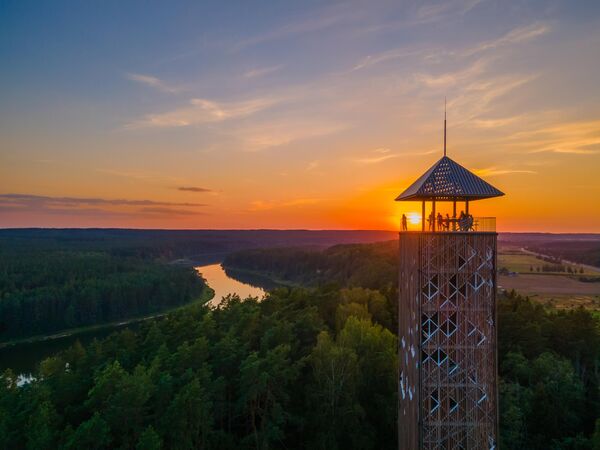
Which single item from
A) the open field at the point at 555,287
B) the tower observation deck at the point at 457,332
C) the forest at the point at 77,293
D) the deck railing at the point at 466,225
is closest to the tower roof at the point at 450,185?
the tower observation deck at the point at 457,332

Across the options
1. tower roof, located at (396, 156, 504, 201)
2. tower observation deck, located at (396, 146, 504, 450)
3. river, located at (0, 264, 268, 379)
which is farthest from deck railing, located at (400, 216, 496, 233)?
river, located at (0, 264, 268, 379)

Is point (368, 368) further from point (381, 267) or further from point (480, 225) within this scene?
point (381, 267)

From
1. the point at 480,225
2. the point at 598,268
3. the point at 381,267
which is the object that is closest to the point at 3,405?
the point at 480,225

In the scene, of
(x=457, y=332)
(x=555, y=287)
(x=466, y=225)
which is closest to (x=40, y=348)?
(x=457, y=332)

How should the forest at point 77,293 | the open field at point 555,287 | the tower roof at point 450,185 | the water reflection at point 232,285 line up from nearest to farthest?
the tower roof at point 450,185
the forest at point 77,293
the open field at point 555,287
the water reflection at point 232,285

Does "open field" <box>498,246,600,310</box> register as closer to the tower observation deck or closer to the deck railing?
the tower observation deck

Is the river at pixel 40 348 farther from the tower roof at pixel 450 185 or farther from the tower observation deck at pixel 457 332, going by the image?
the tower roof at pixel 450 185

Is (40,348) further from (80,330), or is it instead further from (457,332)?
(457,332)
